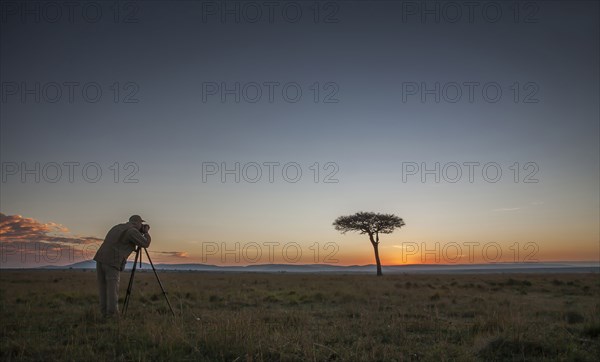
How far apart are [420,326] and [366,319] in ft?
5.10

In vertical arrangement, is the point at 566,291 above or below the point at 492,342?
below

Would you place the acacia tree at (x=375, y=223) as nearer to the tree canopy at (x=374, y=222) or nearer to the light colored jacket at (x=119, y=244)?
the tree canopy at (x=374, y=222)

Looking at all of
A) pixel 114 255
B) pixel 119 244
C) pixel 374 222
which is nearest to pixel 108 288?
pixel 114 255

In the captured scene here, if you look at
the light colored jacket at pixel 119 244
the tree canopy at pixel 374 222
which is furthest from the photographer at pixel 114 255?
the tree canopy at pixel 374 222

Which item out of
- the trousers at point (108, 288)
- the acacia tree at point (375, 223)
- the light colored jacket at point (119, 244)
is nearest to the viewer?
the trousers at point (108, 288)

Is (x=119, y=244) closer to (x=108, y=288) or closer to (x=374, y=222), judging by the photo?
(x=108, y=288)

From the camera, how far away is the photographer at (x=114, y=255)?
10.2 m

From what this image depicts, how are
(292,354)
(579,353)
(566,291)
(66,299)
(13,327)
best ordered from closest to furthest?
1. (292,354)
2. (579,353)
3. (13,327)
4. (66,299)
5. (566,291)

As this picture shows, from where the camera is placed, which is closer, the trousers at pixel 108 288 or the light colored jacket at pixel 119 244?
the trousers at pixel 108 288

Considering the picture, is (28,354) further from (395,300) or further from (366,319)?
(395,300)

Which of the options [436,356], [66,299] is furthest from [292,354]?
[66,299]

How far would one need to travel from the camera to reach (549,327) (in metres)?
9.66

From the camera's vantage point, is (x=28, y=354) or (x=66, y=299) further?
(x=66, y=299)

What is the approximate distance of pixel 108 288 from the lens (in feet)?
33.2
